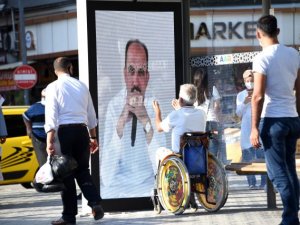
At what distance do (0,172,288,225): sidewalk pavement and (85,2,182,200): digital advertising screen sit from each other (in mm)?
534

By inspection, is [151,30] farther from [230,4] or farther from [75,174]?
[230,4]

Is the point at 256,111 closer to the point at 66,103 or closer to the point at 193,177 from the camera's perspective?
the point at 66,103

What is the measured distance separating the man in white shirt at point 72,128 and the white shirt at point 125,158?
2.64 ft

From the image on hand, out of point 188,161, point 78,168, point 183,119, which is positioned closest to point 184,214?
point 188,161

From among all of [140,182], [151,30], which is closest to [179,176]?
[140,182]

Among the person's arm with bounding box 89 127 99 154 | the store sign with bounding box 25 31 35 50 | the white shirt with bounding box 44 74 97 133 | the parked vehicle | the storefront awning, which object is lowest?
the parked vehicle

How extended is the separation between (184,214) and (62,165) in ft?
5.82

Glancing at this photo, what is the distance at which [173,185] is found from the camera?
33.7 ft

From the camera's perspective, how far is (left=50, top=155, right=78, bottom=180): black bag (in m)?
9.36

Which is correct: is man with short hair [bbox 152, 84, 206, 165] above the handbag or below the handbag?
above

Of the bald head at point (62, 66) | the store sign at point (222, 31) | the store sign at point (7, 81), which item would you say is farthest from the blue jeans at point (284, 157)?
the store sign at point (7, 81)

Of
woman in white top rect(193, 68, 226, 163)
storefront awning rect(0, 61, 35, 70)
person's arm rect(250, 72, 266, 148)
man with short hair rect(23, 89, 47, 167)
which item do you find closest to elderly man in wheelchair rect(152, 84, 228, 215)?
woman in white top rect(193, 68, 226, 163)

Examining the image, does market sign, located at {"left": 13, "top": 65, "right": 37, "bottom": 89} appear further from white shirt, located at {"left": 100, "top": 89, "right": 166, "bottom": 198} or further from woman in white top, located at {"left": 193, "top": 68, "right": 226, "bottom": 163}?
white shirt, located at {"left": 100, "top": 89, "right": 166, "bottom": 198}

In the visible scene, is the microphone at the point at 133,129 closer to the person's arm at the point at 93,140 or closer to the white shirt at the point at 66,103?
the person's arm at the point at 93,140
